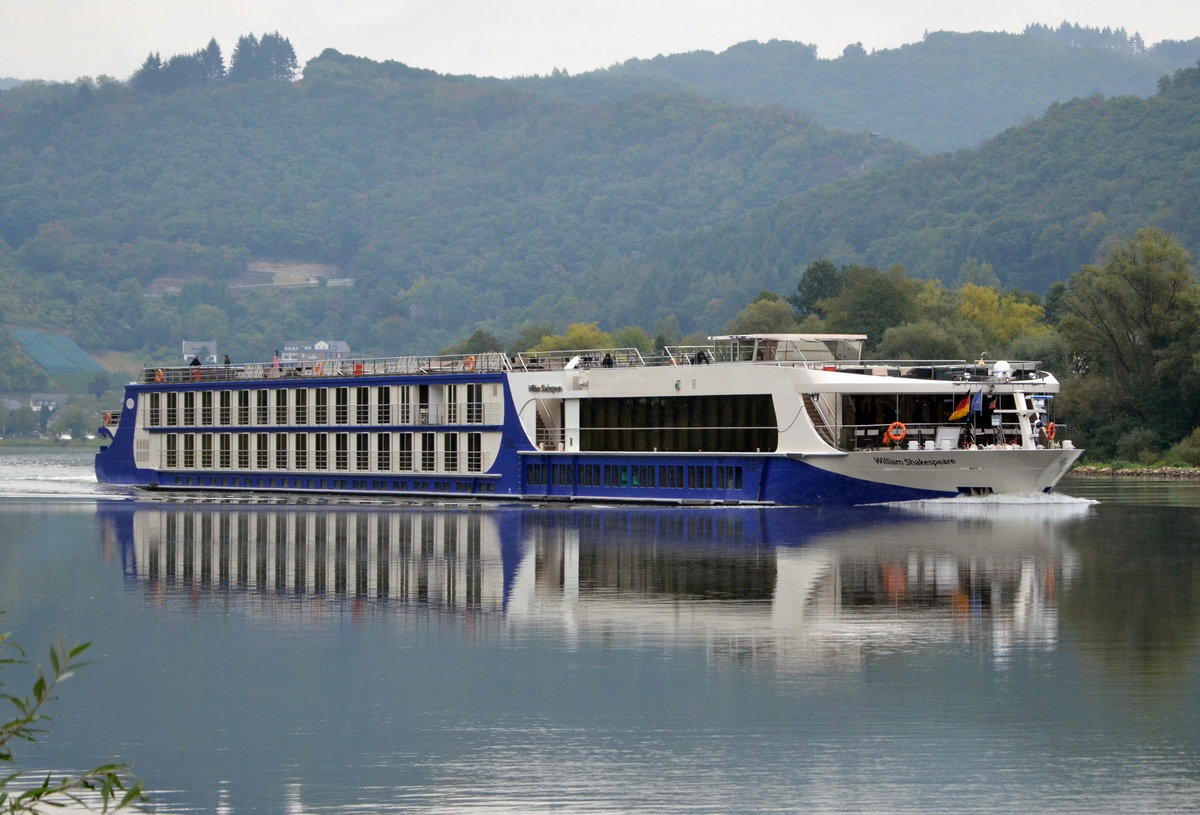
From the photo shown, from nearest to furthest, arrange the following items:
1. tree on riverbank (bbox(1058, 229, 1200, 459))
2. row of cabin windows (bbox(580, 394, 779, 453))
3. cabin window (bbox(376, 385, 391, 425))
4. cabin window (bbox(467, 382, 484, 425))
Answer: row of cabin windows (bbox(580, 394, 779, 453)), cabin window (bbox(467, 382, 484, 425)), cabin window (bbox(376, 385, 391, 425)), tree on riverbank (bbox(1058, 229, 1200, 459))

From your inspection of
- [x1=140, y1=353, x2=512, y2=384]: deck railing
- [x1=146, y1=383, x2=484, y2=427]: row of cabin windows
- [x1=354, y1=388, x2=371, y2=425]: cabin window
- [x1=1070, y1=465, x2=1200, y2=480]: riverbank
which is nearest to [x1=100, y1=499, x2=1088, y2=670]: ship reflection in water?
[x1=146, y1=383, x2=484, y2=427]: row of cabin windows

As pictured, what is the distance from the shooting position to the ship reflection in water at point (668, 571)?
98.0ft

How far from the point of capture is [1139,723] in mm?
21984

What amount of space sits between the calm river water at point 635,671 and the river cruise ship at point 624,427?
8183 millimetres

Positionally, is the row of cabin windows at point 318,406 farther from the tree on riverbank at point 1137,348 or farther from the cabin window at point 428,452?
the tree on riverbank at point 1137,348

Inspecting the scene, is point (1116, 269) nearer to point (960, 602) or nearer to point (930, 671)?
point (960, 602)

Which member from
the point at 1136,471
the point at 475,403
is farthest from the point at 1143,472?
the point at 475,403

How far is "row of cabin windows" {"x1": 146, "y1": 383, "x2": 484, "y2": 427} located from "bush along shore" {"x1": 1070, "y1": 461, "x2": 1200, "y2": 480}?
35.6 m

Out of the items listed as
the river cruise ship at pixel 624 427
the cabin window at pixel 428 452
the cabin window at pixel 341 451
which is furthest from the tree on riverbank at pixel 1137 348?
the cabin window at pixel 341 451

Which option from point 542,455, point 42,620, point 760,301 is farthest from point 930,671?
point 760,301

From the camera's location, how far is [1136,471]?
86812 mm

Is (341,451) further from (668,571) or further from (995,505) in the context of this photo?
(668,571)

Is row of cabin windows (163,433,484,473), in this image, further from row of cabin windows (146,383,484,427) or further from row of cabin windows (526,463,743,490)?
row of cabin windows (526,463,743,490)

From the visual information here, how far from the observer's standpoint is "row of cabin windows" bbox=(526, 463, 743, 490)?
57.2 metres
